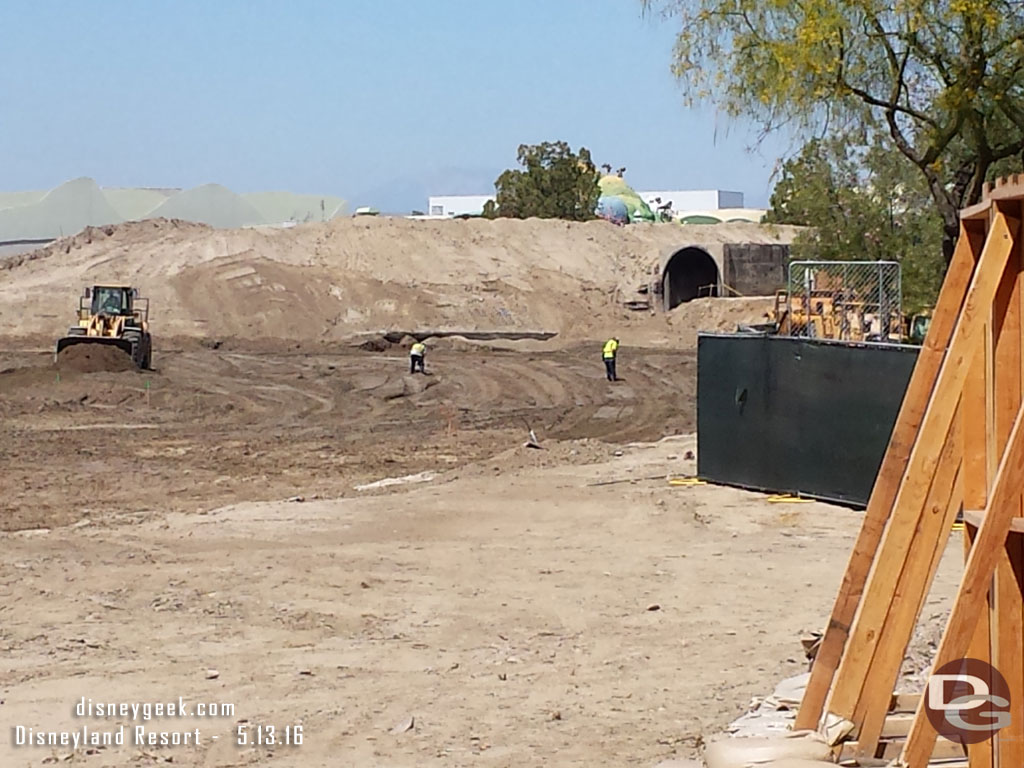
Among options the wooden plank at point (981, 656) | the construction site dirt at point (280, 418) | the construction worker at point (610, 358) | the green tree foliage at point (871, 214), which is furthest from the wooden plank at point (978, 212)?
the construction worker at point (610, 358)

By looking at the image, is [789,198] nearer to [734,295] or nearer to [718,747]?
[734,295]

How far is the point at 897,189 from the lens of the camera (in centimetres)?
3600

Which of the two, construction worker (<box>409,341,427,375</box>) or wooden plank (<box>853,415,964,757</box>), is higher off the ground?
wooden plank (<box>853,415,964,757</box>)

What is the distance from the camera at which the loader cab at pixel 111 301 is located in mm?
39219

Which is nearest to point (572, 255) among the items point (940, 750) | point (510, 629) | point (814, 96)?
point (814, 96)

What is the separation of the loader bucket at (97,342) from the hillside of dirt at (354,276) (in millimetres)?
14200

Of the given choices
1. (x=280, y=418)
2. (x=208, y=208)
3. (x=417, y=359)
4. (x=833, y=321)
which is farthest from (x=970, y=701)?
(x=208, y=208)

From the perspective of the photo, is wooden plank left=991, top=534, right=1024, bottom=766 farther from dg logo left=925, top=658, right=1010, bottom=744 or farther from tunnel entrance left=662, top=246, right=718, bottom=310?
tunnel entrance left=662, top=246, right=718, bottom=310

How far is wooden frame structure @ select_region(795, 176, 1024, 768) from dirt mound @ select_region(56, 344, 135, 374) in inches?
1251

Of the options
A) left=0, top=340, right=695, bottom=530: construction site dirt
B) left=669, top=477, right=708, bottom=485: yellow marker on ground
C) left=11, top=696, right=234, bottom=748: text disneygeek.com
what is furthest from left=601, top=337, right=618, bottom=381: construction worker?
left=11, top=696, right=234, bottom=748: text disneygeek.com

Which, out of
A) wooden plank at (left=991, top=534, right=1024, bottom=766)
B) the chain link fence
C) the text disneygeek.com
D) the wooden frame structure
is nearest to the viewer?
the wooden frame structure

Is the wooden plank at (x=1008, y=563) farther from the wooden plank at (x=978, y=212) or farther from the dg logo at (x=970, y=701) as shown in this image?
the wooden plank at (x=978, y=212)

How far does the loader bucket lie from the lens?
3722 cm

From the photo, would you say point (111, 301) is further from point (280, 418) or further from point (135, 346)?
point (280, 418)
